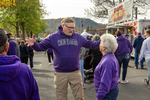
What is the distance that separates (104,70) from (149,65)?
346 cm

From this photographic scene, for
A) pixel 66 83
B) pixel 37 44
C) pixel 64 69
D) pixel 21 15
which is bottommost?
pixel 66 83

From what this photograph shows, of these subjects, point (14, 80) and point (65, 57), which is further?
point (65, 57)

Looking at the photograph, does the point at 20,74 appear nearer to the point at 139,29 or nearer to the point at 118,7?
the point at 139,29

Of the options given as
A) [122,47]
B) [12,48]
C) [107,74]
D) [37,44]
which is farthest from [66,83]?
[122,47]

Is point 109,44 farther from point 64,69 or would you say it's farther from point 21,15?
point 21,15

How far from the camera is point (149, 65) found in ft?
16.3

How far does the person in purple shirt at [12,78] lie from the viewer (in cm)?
131

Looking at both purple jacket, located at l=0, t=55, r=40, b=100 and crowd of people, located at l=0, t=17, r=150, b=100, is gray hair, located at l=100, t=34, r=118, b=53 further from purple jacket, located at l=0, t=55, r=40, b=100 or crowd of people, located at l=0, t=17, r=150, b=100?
purple jacket, located at l=0, t=55, r=40, b=100

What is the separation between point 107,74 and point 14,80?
134 centimetres

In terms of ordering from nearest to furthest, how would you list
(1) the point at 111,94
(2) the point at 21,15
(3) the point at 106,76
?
(3) the point at 106,76 < (1) the point at 111,94 < (2) the point at 21,15

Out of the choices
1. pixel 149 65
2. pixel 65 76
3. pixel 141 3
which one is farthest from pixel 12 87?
pixel 141 3

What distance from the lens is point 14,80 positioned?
4.55ft

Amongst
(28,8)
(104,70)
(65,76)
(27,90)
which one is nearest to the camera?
(27,90)

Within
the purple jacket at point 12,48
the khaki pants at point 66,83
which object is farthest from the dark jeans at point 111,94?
the purple jacket at point 12,48
